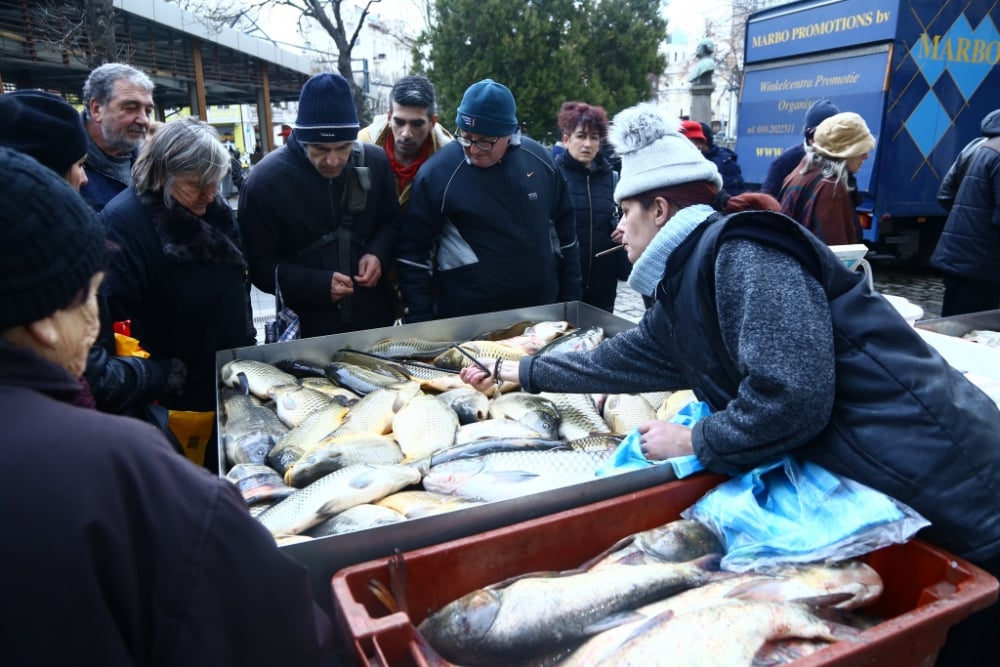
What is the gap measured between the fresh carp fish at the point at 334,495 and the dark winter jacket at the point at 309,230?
1.85 metres

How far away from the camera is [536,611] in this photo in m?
1.51

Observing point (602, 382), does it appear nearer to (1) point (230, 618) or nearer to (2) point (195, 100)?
(1) point (230, 618)

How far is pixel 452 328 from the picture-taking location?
3904 millimetres

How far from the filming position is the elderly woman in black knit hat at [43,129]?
221 centimetres

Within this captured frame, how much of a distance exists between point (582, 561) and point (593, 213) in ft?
12.3

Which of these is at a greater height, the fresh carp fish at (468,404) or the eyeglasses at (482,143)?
the eyeglasses at (482,143)

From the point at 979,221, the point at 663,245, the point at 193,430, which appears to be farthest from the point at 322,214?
the point at 979,221

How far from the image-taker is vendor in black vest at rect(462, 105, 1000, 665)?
1.64m

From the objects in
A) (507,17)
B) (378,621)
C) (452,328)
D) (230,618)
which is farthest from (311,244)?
(507,17)

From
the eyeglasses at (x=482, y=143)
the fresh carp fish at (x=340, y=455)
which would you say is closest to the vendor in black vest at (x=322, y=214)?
the eyeglasses at (x=482, y=143)

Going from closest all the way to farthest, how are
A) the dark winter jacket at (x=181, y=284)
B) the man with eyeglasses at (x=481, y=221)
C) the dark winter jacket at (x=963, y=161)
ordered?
1. the dark winter jacket at (x=181, y=284)
2. the man with eyeglasses at (x=481, y=221)
3. the dark winter jacket at (x=963, y=161)

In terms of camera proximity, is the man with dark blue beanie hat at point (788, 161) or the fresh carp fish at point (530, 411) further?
the man with dark blue beanie hat at point (788, 161)

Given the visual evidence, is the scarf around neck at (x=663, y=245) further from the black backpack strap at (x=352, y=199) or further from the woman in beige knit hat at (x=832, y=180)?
the woman in beige knit hat at (x=832, y=180)

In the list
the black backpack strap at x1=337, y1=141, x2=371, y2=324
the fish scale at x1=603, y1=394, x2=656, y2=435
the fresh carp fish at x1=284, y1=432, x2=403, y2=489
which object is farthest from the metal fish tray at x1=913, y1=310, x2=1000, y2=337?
the black backpack strap at x1=337, y1=141, x2=371, y2=324
